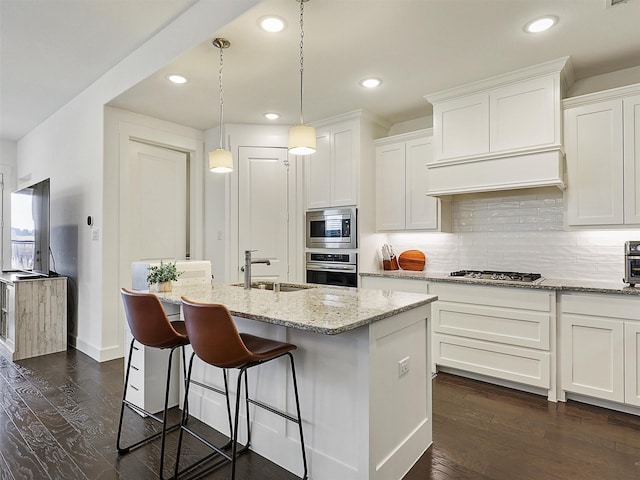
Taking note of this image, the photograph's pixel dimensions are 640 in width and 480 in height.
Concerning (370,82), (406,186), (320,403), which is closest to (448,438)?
(320,403)

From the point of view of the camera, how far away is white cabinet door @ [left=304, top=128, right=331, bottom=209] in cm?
428

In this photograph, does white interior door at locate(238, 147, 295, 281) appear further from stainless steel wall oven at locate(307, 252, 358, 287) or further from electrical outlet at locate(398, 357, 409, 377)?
electrical outlet at locate(398, 357, 409, 377)

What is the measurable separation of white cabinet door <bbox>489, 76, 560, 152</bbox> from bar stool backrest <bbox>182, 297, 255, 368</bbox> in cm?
271

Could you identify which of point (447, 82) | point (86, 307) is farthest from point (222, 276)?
point (447, 82)

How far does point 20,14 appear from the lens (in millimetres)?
2779

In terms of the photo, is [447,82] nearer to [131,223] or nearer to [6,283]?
[131,223]

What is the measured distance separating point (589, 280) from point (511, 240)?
2.33 feet

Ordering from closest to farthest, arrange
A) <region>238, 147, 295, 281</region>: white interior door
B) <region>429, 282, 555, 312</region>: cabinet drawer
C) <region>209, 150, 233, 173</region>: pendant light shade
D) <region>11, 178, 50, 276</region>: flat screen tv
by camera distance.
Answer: <region>209, 150, 233, 173</region>: pendant light shade → <region>429, 282, 555, 312</region>: cabinet drawer → <region>11, 178, 50, 276</region>: flat screen tv → <region>238, 147, 295, 281</region>: white interior door

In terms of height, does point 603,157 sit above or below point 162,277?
above

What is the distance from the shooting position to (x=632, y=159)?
2.76m

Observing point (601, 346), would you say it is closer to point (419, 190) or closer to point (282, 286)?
point (419, 190)

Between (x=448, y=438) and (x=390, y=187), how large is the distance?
255 cm

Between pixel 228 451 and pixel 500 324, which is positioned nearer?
pixel 228 451

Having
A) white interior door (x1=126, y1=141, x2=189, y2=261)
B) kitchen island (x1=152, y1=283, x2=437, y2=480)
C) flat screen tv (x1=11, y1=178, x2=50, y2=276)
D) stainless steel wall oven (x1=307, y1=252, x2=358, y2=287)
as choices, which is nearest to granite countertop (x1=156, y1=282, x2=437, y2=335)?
kitchen island (x1=152, y1=283, x2=437, y2=480)
